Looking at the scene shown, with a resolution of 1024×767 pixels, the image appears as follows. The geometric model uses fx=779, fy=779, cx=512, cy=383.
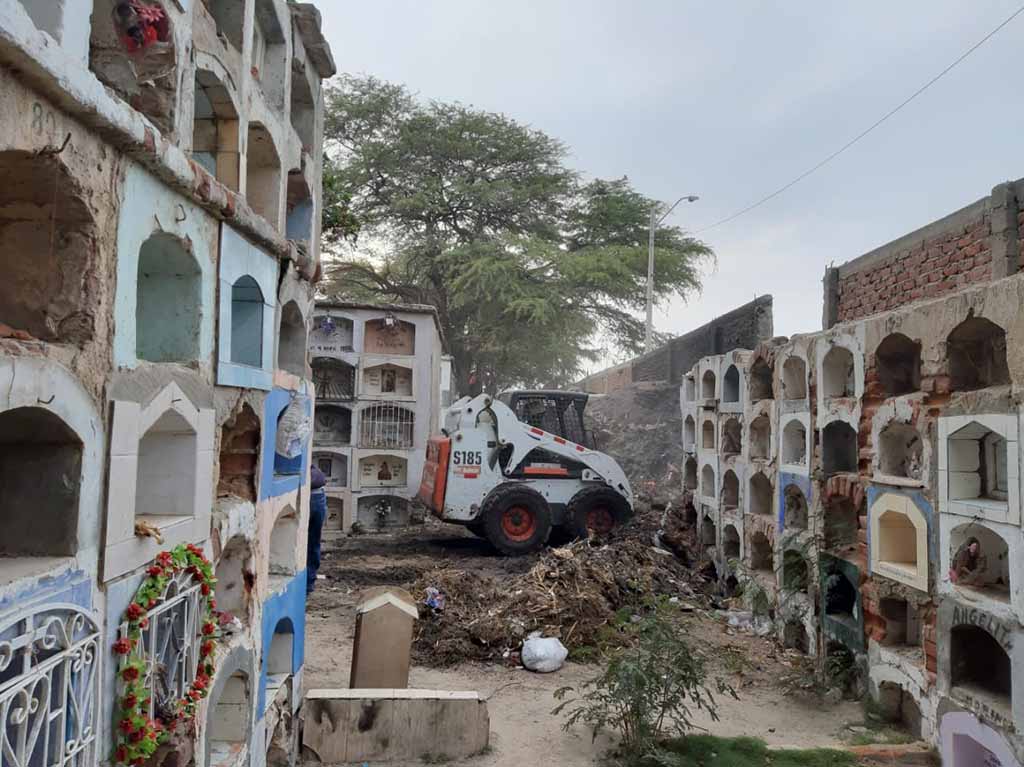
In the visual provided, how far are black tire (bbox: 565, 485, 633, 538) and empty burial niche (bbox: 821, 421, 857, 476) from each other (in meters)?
5.80

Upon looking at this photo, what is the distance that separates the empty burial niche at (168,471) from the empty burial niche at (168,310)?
436 mm

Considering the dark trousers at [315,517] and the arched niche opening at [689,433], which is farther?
the arched niche opening at [689,433]

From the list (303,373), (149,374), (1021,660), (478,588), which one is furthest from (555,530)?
(149,374)

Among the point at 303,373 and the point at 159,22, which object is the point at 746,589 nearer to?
the point at 303,373

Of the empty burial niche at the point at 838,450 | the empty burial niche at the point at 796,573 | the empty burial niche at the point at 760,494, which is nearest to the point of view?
the empty burial niche at the point at 838,450

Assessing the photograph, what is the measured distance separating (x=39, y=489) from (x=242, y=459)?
235cm

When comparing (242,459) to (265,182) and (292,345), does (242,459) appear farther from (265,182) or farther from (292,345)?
(265,182)

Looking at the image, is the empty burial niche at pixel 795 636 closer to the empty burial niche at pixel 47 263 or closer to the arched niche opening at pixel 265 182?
the arched niche opening at pixel 265 182

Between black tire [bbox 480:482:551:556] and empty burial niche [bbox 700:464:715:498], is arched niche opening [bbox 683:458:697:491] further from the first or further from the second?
black tire [bbox 480:482:551:556]

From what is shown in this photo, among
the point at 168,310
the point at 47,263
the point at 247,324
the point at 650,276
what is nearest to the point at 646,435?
the point at 650,276

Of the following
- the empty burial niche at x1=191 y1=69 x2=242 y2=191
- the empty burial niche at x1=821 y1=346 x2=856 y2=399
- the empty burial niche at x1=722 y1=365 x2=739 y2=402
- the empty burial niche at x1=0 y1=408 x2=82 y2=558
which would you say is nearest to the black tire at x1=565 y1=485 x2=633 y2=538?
the empty burial niche at x1=722 y1=365 x2=739 y2=402

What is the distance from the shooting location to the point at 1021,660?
17.2ft

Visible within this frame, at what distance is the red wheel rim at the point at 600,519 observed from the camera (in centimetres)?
1410

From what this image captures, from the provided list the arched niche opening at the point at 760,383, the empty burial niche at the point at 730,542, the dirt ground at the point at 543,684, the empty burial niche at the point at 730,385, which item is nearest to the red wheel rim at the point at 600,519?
the dirt ground at the point at 543,684
